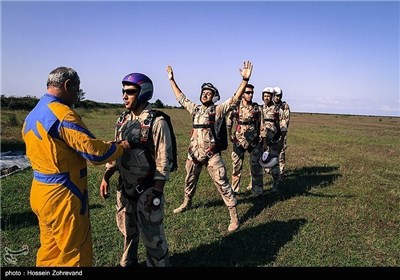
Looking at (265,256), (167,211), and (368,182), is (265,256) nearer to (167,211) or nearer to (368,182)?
(167,211)

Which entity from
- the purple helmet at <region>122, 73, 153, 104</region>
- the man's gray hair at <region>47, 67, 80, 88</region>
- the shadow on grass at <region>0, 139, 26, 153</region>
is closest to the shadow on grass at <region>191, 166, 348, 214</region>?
the purple helmet at <region>122, 73, 153, 104</region>

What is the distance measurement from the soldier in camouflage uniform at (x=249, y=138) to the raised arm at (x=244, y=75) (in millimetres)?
2777

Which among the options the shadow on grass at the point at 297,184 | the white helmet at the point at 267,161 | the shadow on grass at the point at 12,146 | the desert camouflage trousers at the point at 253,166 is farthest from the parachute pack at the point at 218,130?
the shadow on grass at the point at 12,146

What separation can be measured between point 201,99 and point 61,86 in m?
3.81

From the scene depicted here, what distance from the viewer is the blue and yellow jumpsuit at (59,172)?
138 inches

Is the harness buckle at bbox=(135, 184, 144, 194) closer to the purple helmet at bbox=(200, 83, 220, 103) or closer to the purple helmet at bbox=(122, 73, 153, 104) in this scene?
the purple helmet at bbox=(122, 73, 153, 104)

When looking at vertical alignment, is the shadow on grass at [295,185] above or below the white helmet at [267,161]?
below

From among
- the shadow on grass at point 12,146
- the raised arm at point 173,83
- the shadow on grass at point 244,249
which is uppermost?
the raised arm at point 173,83

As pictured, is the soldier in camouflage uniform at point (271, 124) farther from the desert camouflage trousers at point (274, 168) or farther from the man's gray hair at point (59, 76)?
the man's gray hair at point (59, 76)

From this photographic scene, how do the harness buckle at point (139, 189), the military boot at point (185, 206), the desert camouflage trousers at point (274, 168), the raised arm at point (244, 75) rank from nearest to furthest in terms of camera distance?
the harness buckle at point (139, 189), the raised arm at point (244, 75), the military boot at point (185, 206), the desert camouflage trousers at point (274, 168)

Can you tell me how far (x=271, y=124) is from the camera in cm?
1018

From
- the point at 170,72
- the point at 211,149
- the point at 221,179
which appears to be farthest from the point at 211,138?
the point at 170,72

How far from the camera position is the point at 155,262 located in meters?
4.48

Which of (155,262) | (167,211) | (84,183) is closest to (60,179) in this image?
(84,183)
